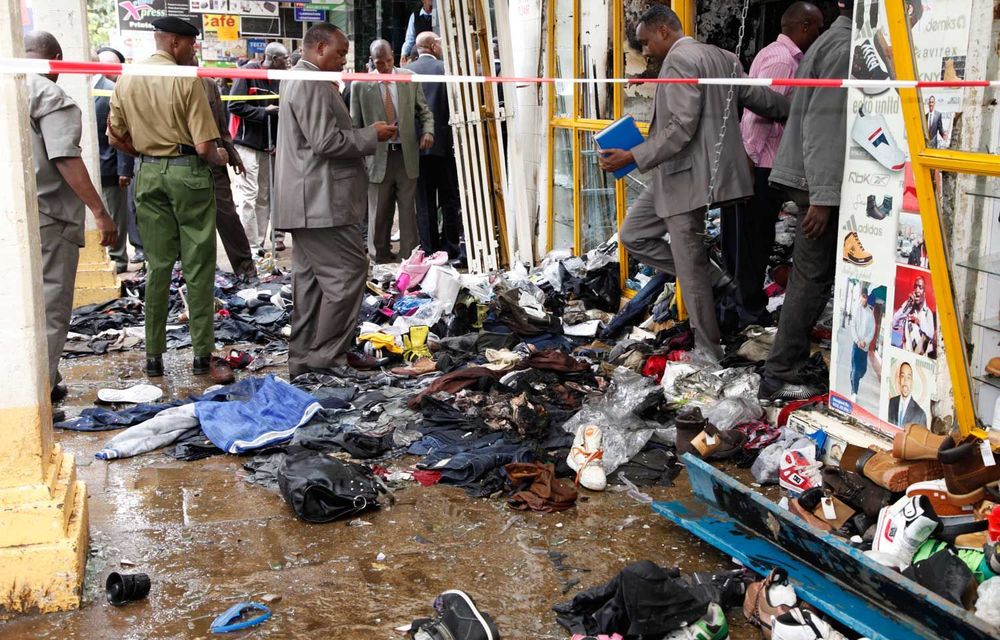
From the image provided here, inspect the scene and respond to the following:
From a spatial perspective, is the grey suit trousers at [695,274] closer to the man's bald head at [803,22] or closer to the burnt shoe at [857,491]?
the man's bald head at [803,22]

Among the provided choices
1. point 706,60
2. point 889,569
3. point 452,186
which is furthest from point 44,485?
point 452,186

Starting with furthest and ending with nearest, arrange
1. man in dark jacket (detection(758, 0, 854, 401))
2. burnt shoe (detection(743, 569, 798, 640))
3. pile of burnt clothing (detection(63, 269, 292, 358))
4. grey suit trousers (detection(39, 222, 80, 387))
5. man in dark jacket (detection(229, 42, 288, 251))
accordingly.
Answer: man in dark jacket (detection(229, 42, 288, 251))
pile of burnt clothing (detection(63, 269, 292, 358))
grey suit trousers (detection(39, 222, 80, 387))
man in dark jacket (detection(758, 0, 854, 401))
burnt shoe (detection(743, 569, 798, 640))

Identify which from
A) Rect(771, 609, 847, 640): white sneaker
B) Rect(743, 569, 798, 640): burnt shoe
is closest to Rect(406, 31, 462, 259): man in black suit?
Rect(743, 569, 798, 640): burnt shoe

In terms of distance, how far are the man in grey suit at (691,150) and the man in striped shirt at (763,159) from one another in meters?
0.48

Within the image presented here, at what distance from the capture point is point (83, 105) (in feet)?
30.9

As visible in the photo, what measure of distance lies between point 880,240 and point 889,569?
1851mm

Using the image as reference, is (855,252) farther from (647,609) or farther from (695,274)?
(647,609)

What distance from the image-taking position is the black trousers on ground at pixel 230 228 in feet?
31.1

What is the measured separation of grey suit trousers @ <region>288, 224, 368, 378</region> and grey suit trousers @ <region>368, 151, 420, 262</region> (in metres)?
3.73

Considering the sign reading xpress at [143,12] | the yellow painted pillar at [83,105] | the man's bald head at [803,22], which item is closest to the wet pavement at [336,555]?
the man's bald head at [803,22]

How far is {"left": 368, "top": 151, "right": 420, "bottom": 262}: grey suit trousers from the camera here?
10.4 metres

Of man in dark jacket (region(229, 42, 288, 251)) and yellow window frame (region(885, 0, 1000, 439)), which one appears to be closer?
yellow window frame (region(885, 0, 1000, 439))

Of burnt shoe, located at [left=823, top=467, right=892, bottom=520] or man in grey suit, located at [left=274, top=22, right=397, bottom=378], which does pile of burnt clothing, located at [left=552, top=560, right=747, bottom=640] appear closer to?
burnt shoe, located at [left=823, top=467, right=892, bottom=520]

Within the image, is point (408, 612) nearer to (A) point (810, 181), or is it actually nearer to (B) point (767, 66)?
(A) point (810, 181)
